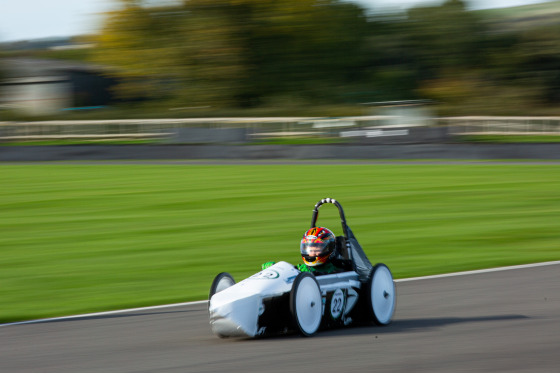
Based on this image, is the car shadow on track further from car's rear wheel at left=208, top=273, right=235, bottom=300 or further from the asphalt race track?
car's rear wheel at left=208, top=273, right=235, bottom=300

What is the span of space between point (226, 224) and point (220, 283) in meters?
8.11

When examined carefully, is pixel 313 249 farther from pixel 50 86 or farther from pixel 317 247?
pixel 50 86

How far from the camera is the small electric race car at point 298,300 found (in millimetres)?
5879

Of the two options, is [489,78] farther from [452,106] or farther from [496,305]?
[496,305]

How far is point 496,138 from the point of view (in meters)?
30.8

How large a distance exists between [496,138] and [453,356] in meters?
26.3

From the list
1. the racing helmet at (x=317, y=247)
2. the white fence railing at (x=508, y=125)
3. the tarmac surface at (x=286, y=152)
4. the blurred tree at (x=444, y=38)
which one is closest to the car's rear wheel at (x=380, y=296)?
the racing helmet at (x=317, y=247)

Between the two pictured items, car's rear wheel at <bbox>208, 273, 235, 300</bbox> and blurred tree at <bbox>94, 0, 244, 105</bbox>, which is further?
blurred tree at <bbox>94, 0, 244, 105</bbox>

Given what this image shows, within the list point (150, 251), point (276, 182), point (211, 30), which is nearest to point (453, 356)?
point (150, 251)

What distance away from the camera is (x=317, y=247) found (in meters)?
6.57

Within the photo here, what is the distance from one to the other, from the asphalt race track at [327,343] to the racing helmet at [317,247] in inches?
23.5

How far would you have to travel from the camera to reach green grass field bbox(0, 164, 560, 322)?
969 centimetres

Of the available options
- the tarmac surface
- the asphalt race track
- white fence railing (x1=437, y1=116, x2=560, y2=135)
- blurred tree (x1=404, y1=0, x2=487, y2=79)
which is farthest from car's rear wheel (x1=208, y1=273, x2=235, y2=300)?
blurred tree (x1=404, y1=0, x2=487, y2=79)

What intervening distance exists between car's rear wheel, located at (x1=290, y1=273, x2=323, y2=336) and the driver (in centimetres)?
43
